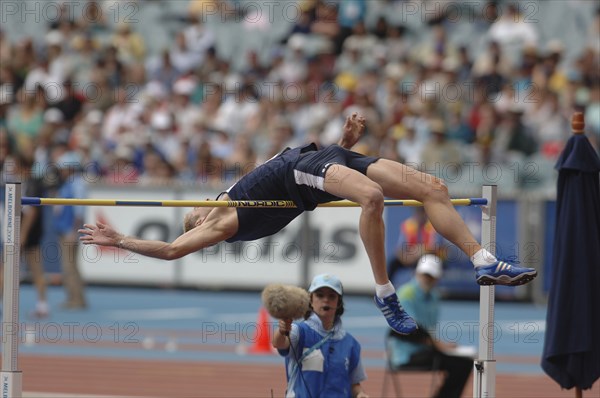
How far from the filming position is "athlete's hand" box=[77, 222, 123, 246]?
7.27 metres

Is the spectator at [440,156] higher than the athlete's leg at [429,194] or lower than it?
higher

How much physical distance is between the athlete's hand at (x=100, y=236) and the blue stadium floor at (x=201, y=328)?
5.79 meters

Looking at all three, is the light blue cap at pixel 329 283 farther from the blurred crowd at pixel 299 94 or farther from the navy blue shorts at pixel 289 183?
the blurred crowd at pixel 299 94

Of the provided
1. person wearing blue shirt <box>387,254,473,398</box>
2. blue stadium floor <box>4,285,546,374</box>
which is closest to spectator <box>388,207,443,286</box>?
blue stadium floor <box>4,285,546,374</box>

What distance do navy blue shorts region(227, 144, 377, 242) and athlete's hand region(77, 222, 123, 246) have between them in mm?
901

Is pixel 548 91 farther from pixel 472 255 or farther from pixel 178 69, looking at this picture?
pixel 472 255

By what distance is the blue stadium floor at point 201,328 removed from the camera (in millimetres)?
13383

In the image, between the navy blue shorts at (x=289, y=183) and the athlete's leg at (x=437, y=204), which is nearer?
the athlete's leg at (x=437, y=204)

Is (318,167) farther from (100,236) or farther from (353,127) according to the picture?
(100,236)

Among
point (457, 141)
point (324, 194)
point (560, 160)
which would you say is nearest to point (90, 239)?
point (324, 194)

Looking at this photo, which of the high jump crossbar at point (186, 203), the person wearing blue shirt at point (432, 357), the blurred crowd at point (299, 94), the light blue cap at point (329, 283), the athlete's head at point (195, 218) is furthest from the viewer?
the blurred crowd at point (299, 94)

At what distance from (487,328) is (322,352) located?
1.05 m

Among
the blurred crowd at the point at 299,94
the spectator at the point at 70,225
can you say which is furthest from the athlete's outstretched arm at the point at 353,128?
the blurred crowd at the point at 299,94

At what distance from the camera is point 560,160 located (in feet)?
28.2
